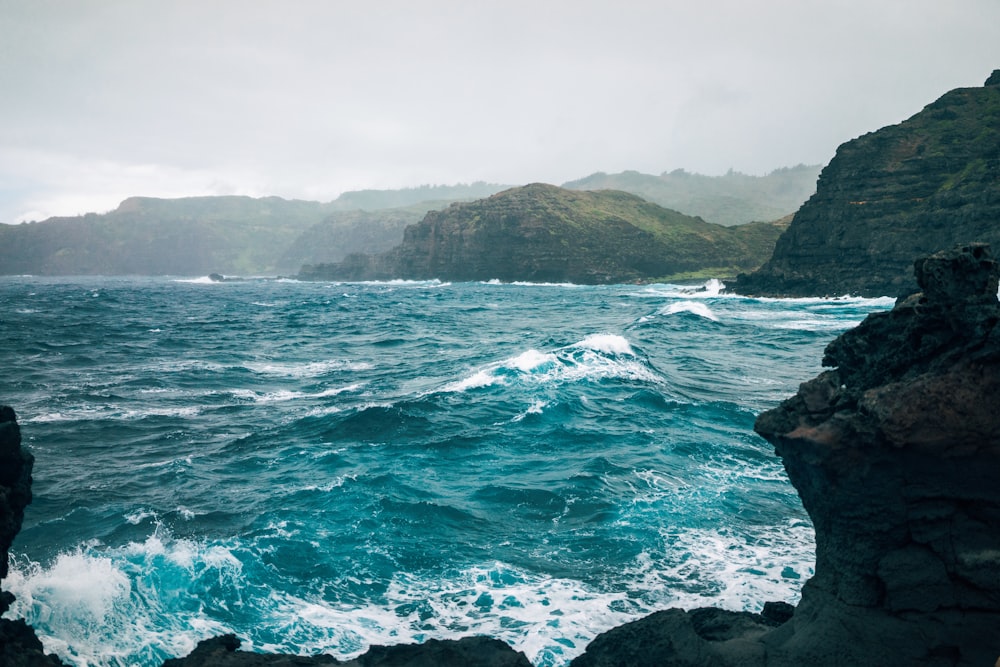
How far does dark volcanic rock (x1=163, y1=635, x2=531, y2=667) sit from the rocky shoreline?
0.02 m

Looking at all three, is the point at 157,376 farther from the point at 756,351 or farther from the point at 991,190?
the point at 991,190

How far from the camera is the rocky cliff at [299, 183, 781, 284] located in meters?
139

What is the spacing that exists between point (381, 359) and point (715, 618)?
26.9 meters

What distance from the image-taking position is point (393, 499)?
48.4ft

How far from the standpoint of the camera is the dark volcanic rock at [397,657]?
737 centimetres

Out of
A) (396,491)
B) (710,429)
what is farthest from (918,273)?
(710,429)

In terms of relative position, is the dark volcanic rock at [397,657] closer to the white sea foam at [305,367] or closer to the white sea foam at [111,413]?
the white sea foam at [111,413]

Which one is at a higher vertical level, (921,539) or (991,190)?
(991,190)

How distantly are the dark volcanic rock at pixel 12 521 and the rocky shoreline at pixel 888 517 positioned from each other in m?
0.03

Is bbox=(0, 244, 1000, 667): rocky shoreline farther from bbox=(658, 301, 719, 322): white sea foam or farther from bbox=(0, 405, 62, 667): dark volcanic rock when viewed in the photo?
bbox=(658, 301, 719, 322): white sea foam

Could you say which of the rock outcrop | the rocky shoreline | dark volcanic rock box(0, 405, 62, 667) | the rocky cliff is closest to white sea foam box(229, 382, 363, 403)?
dark volcanic rock box(0, 405, 62, 667)

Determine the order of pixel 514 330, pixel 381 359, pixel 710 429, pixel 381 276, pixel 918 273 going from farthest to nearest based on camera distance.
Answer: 1. pixel 381 276
2. pixel 514 330
3. pixel 381 359
4. pixel 710 429
5. pixel 918 273

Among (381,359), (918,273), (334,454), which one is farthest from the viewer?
(381,359)

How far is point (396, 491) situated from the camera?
50.1 feet
